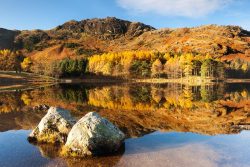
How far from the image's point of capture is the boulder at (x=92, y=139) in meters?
21.3

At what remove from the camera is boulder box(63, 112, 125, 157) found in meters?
21.3

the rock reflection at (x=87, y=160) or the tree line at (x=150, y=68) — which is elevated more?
the tree line at (x=150, y=68)

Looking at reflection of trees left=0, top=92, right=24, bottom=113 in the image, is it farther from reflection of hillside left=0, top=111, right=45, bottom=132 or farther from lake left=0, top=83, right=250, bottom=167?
lake left=0, top=83, right=250, bottom=167

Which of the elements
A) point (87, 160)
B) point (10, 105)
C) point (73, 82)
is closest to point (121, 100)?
point (10, 105)

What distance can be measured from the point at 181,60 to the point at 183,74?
9.00 metres

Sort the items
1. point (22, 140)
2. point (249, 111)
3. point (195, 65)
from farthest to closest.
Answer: point (195, 65) → point (249, 111) → point (22, 140)

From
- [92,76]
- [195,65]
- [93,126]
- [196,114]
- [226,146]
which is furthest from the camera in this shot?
[92,76]

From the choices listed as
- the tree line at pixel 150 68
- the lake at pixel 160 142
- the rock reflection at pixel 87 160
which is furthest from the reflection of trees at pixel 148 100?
the tree line at pixel 150 68

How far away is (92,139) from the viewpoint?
2147 cm

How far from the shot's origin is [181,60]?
180 metres

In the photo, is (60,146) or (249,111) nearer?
(60,146)

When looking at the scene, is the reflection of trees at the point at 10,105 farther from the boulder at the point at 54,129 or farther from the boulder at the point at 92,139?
the boulder at the point at 92,139

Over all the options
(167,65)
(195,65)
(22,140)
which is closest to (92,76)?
(167,65)

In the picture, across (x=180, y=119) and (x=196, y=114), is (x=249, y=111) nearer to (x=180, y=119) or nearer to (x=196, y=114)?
(x=196, y=114)
